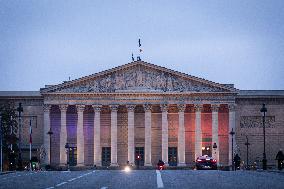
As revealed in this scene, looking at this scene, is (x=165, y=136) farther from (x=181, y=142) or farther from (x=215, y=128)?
(x=215, y=128)

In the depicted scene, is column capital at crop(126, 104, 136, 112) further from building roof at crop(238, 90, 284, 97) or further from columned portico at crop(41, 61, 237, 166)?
building roof at crop(238, 90, 284, 97)

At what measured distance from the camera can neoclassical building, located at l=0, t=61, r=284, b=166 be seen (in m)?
110

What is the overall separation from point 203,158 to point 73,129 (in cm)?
4388

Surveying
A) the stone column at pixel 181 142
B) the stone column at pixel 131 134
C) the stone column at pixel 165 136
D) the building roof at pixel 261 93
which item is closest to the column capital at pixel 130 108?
the stone column at pixel 131 134

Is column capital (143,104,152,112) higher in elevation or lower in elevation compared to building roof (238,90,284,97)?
lower

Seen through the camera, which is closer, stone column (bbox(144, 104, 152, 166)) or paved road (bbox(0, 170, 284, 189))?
paved road (bbox(0, 170, 284, 189))

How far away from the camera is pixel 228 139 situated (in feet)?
369

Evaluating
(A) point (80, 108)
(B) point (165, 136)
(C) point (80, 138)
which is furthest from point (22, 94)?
(B) point (165, 136)

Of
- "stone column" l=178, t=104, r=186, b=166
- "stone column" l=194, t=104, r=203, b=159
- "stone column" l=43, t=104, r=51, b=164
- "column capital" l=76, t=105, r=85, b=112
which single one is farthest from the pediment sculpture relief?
"stone column" l=178, t=104, r=186, b=166

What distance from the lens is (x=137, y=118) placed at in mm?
114125

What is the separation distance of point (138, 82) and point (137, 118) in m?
6.18

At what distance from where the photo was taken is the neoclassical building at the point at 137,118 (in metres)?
110

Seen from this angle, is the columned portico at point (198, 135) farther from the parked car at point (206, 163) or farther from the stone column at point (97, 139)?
the parked car at point (206, 163)

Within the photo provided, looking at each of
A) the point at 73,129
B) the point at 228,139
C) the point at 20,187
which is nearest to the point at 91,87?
the point at 73,129
